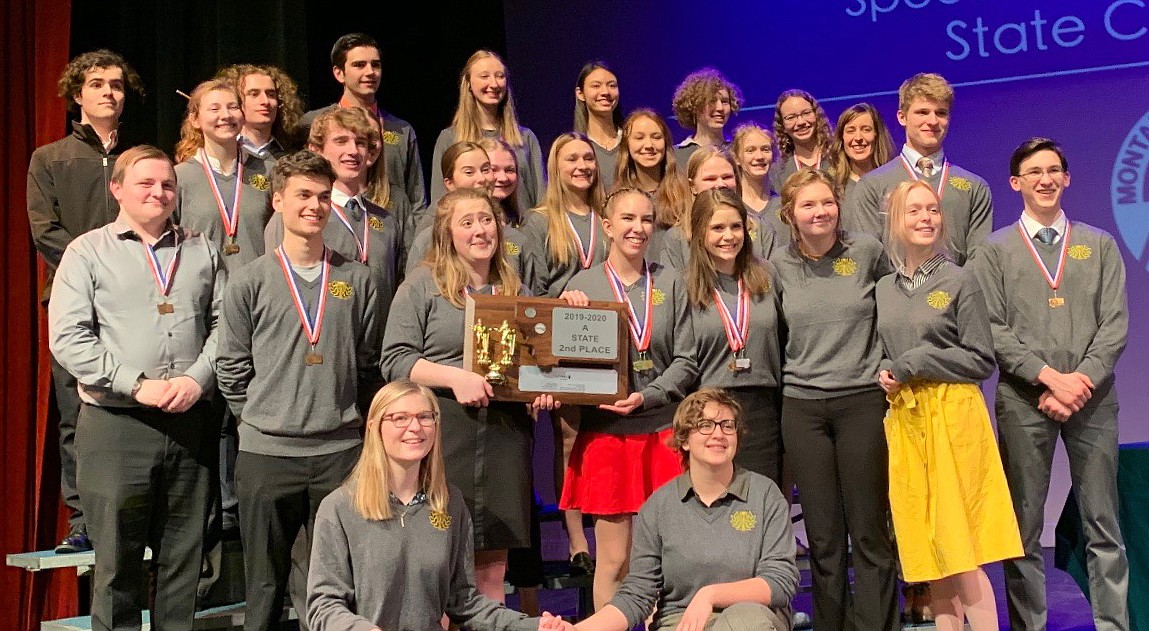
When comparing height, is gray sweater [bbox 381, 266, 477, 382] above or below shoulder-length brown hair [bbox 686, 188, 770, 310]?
below

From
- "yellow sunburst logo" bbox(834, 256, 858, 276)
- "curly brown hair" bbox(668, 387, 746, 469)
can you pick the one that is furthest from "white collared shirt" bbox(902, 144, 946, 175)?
"curly brown hair" bbox(668, 387, 746, 469)

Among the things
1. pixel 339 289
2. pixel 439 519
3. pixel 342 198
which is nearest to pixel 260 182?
pixel 342 198

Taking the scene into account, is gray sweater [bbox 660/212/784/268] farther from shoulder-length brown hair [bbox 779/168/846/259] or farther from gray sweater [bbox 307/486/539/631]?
gray sweater [bbox 307/486/539/631]

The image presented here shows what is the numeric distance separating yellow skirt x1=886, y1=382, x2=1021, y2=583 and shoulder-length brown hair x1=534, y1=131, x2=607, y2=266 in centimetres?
147

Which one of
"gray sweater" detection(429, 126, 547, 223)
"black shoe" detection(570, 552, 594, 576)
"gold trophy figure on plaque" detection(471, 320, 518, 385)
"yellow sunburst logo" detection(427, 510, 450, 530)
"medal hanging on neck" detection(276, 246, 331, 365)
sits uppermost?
"gray sweater" detection(429, 126, 547, 223)

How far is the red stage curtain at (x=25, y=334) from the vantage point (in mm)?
6348

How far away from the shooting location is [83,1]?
705 cm

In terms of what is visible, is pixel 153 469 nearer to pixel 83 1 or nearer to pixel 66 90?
pixel 66 90

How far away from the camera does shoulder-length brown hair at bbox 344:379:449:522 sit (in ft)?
12.9

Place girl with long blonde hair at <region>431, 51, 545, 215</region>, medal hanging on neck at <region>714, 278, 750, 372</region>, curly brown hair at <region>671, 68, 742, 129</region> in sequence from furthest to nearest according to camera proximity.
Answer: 1. curly brown hair at <region>671, 68, 742, 129</region>
2. girl with long blonde hair at <region>431, 51, 545, 215</region>
3. medal hanging on neck at <region>714, 278, 750, 372</region>

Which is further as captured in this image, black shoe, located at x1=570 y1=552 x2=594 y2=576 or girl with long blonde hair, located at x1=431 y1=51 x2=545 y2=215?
girl with long blonde hair, located at x1=431 y1=51 x2=545 y2=215

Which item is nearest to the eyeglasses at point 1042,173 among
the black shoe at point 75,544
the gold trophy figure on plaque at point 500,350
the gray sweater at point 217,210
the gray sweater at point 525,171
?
the gray sweater at point 525,171

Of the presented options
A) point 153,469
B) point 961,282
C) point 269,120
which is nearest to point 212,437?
point 153,469

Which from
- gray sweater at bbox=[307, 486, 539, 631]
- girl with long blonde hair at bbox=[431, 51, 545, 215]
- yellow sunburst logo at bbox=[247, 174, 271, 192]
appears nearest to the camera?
gray sweater at bbox=[307, 486, 539, 631]
